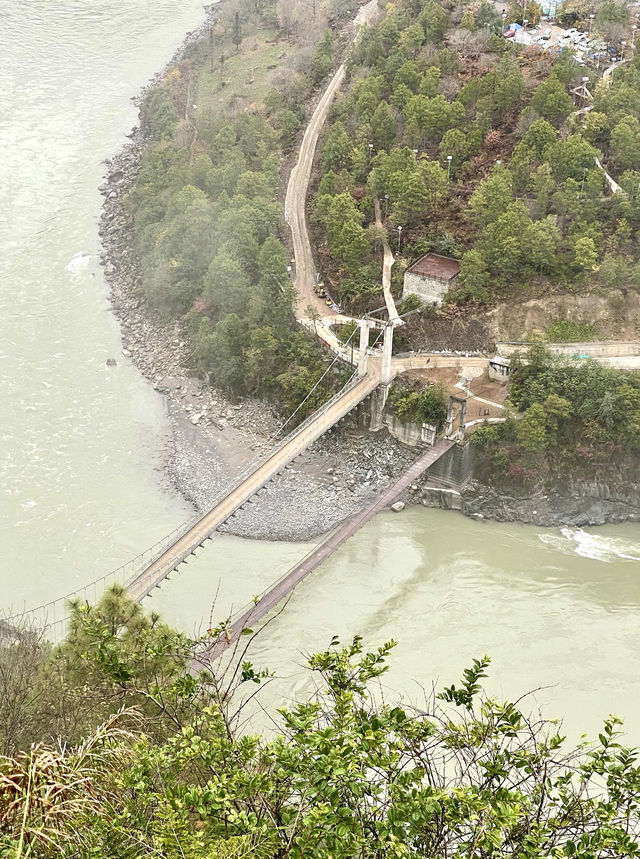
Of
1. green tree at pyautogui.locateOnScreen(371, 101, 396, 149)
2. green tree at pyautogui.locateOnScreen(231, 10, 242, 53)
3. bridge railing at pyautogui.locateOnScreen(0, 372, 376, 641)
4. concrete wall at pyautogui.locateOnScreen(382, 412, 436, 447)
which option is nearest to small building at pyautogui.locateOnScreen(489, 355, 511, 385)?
concrete wall at pyautogui.locateOnScreen(382, 412, 436, 447)

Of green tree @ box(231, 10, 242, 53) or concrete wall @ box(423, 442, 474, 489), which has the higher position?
green tree @ box(231, 10, 242, 53)

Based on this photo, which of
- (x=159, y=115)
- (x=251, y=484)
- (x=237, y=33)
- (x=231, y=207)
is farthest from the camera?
(x=237, y=33)

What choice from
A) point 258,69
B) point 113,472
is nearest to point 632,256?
point 113,472

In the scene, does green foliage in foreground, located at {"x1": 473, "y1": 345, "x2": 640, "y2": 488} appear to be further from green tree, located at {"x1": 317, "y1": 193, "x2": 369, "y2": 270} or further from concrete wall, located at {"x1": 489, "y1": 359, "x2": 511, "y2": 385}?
green tree, located at {"x1": 317, "y1": 193, "x2": 369, "y2": 270}

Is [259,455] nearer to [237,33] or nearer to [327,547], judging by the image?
[327,547]

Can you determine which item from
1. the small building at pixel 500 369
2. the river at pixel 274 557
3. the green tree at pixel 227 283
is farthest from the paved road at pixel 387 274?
the river at pixel 274 557

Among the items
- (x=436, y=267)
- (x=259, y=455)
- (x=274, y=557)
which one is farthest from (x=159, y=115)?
(x=274, y=557)

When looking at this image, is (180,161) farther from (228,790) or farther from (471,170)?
(228,790)
